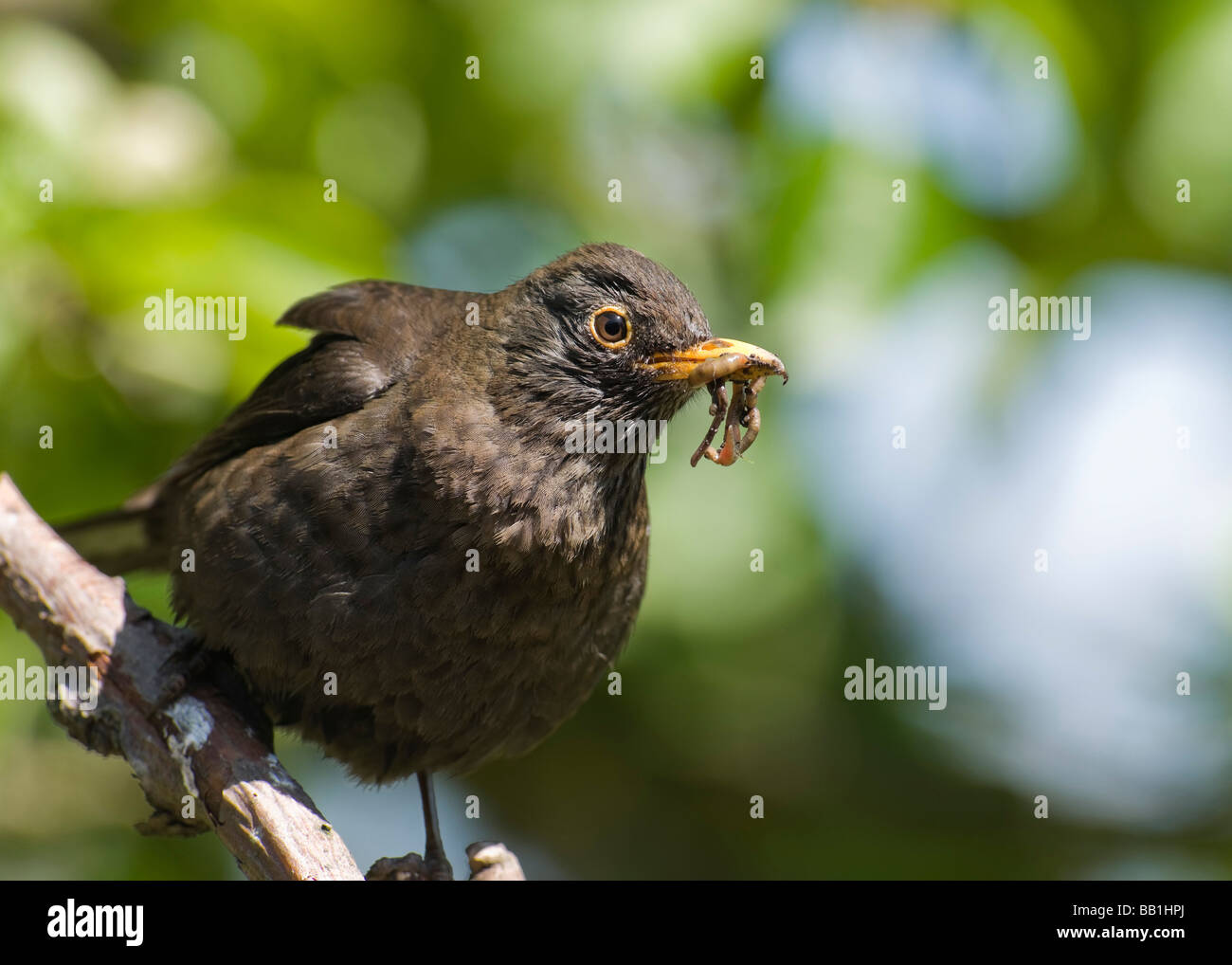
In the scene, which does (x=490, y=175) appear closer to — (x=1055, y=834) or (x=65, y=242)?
(x=65, y=242)

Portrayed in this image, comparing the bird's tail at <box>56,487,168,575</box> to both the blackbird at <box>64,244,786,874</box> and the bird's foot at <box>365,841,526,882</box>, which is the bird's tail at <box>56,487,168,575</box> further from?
the bird's foot at <box>365,841,526,882</box>

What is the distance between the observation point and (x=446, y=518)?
4.10m

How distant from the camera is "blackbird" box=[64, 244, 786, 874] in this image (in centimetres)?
411

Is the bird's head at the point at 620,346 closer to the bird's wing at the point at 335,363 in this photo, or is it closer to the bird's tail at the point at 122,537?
the bird's wing at the point at 335,363

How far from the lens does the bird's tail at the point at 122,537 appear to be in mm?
5316

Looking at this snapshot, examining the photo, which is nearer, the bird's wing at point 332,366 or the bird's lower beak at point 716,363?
the bird's lower beak at point 716,363

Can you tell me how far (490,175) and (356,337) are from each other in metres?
1.05

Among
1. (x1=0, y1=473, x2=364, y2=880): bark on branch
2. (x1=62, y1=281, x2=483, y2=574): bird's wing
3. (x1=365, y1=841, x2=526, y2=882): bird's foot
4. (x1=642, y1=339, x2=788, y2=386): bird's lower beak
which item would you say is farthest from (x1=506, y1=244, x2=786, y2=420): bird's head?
(x1=0, y1=473, x2=364, y2=880): bark on branch

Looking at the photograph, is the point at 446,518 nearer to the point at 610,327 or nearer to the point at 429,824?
the point at 610,327

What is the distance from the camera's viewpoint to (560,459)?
425 centimetres

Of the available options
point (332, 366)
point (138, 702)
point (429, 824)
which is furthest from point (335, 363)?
point (429, 824)

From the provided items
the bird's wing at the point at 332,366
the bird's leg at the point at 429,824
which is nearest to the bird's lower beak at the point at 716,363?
the bird's wing at the point at 332,366

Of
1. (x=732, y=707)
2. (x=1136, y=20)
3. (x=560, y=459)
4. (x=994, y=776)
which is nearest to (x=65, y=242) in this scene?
(x=560, y=459)

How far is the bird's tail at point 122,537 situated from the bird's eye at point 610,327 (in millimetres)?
2075
